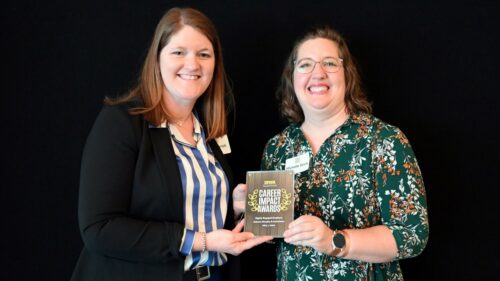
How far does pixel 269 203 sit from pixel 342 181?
0.32m

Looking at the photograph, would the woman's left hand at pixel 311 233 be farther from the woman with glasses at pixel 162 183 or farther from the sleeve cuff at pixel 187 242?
the sleeve cuff at pixel 187 242

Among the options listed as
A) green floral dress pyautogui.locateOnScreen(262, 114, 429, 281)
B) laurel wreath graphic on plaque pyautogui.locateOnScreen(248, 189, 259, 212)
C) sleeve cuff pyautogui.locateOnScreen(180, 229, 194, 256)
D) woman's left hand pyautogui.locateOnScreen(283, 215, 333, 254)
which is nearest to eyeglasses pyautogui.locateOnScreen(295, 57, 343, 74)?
green floral dress pyautogui.locateOnScreen(262, 114, 429, 281)

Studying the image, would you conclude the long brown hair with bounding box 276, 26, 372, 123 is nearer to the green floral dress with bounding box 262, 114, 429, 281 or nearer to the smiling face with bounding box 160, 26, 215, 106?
the green floral dress with bounding box 262, 114, 429, 281

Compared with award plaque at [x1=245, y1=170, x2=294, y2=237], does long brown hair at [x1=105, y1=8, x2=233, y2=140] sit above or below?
above

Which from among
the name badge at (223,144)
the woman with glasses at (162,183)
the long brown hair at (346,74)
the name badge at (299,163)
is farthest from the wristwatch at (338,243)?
the name badge at (223,144)

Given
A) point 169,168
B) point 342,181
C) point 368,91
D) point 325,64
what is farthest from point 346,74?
point 169,168

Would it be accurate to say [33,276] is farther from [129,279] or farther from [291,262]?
[291,262]

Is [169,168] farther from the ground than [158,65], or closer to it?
closer to it

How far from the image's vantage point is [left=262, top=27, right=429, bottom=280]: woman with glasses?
1.78 m

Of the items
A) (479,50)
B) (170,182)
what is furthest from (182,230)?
(479,50)

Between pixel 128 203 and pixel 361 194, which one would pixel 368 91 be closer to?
pixel 361 194

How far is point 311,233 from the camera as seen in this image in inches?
67.9

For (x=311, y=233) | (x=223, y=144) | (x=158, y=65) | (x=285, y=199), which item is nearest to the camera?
(x=311, y=233)

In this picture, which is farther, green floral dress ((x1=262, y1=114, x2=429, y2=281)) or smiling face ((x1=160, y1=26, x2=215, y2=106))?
smiling face ((x1=160, y1=26, x2=215, y2=106))
